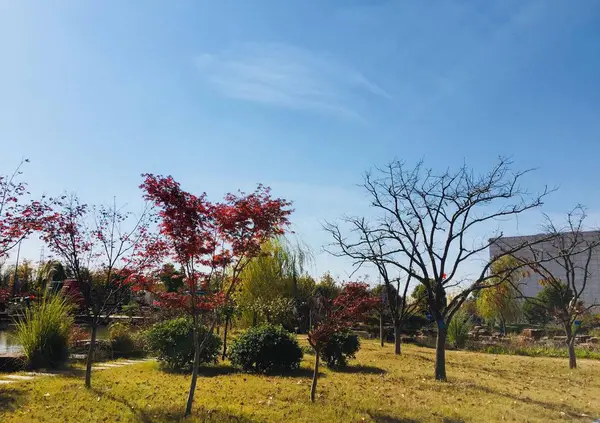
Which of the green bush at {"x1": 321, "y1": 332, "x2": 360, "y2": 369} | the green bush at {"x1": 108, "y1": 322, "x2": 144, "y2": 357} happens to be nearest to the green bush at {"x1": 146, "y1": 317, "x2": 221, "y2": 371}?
the green bush at {"x1": 108, "y1": 322, "x2": 144, "y2": 357}

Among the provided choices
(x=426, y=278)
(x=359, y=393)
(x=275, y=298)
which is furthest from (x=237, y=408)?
(x=275, y=298)

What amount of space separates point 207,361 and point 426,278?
5.23 metres

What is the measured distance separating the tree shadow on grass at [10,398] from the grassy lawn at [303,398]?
0.01m

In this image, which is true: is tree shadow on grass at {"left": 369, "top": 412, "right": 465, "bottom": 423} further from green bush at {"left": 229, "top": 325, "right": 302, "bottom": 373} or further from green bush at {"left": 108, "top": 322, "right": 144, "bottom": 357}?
green bush at {"left": 108, "top": 322, "right": 144, "bottom": 357}

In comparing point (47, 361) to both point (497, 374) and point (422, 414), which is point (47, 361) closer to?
point (422, 414)

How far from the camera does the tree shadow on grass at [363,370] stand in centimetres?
1090

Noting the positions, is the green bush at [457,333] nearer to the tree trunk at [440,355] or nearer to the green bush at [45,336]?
the tree trunk at [440,355]

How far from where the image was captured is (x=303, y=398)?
295 inches

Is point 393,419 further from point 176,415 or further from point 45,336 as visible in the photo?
point 45,336

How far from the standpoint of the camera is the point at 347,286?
31.5 ft

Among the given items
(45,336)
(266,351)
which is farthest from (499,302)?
(45,336)

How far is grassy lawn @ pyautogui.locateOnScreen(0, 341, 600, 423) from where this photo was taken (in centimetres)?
634

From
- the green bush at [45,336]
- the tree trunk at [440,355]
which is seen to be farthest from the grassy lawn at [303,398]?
the green bush at [45,336]

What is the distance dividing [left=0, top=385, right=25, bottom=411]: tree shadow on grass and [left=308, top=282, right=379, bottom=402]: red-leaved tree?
13.7 feet
